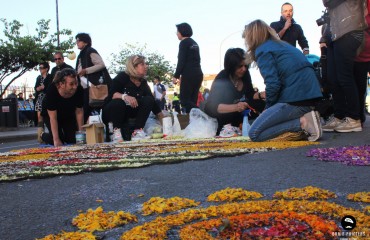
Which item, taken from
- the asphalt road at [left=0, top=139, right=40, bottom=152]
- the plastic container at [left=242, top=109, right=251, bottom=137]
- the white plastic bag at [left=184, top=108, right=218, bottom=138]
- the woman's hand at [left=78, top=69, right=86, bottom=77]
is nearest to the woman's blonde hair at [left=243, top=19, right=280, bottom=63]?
the plastic container at [left=242, top=109, right=251, bottom=137]

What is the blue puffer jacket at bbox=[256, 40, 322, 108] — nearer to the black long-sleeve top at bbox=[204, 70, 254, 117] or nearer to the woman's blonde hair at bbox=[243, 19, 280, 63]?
the woman's blonde hair at bbox=[243, 19, 280, 63]

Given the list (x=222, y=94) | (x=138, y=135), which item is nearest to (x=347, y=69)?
(x=222, y=94)

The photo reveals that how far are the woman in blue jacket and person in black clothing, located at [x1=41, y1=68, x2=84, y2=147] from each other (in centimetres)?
269

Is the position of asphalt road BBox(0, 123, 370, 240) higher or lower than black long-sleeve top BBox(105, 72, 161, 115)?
lower

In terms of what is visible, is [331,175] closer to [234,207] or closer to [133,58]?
[234,207]

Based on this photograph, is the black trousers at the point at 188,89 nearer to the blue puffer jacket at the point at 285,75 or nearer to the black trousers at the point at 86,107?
the black trousers at the point at 86,107

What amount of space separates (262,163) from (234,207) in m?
1.40

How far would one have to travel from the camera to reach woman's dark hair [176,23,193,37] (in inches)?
311

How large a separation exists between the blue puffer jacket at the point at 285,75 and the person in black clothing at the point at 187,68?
2.90 metres

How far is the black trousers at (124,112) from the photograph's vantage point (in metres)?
6.66

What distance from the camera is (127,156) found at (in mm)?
4066

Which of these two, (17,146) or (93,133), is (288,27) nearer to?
(93,133)

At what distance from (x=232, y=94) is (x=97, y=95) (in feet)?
7.34

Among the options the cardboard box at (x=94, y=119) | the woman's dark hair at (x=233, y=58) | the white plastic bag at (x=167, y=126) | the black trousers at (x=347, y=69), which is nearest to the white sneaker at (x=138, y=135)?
the white plastic bag at (x=167, y=126)
